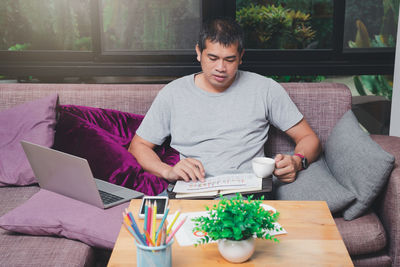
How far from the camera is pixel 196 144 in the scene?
1.90m

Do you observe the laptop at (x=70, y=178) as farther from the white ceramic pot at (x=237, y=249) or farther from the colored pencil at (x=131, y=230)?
the white ceramic pot at (x=237, y=249)

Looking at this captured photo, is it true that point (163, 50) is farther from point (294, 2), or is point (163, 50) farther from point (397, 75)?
point (397, 75)

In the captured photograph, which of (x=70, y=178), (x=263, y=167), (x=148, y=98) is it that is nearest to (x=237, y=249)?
(x=263, y=167)

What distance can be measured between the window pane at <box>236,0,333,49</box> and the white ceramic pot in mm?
2067

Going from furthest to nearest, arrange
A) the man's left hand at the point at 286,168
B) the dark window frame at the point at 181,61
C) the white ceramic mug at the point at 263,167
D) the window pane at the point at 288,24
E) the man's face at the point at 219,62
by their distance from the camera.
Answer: the window pane at the point at 288,24, the dark window frame at the point at 181,61, the man's face at the point at 219,62, the man's left hand at the point at 286,168, the white ceramic mug at the point at 263,167

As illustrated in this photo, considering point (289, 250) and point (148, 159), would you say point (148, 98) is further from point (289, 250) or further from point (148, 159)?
point (289, 250)

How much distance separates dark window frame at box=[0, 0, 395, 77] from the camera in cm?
271

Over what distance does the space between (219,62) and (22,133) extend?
98 cm

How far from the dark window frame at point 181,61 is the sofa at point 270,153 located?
59 centimetres

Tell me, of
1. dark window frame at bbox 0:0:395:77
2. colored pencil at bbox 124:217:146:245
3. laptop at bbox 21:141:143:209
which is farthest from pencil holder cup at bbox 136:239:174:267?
dark window frame at bbox 0:0:395:77

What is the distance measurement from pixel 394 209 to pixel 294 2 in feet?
5.71

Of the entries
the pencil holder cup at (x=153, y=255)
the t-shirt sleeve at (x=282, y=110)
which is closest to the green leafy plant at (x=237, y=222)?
the pencil holder cup at (x=153, y=255)

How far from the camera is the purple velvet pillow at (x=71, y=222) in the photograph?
4.60ft

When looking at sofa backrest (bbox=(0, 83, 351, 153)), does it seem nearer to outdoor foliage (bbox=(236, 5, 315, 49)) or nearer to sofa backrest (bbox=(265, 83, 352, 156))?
sofa backrest (bbox=(265, 83, 352, 156))
